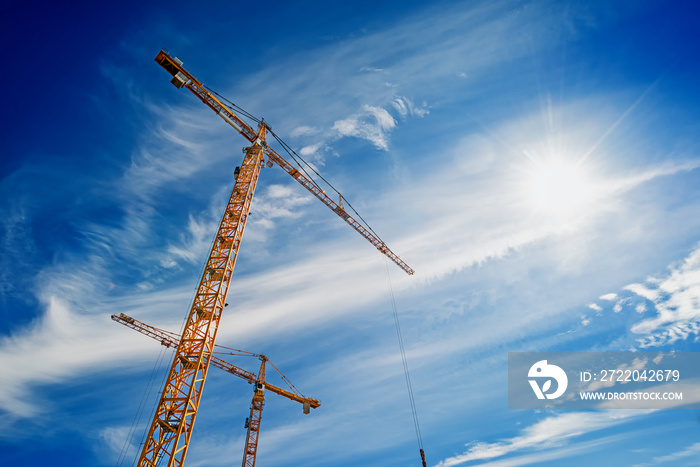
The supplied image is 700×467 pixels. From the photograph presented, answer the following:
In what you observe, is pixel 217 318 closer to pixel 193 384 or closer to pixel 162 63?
pixel 193 384

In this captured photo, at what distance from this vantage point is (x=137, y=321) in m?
50.5

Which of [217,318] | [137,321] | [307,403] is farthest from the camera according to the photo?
[307,403]

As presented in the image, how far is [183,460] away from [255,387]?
34806 millimetres

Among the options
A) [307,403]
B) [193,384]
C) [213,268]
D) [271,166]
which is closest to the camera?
[193,384]

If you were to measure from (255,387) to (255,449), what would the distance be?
855cm

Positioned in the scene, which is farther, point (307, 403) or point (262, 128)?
point (307, 403)

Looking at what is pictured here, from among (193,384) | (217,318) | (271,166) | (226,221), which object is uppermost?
(271,166)

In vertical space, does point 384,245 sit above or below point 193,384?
above

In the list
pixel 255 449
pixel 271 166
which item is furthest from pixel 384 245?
pixel 255 449

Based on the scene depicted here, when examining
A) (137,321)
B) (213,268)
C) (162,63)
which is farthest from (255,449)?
(162,63)

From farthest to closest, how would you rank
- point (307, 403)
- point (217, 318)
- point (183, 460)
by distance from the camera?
point (307, 403) → point (217, 318) → point (183, 460)

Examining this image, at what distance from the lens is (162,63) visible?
3094cm

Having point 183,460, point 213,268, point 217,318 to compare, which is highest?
point 213,268

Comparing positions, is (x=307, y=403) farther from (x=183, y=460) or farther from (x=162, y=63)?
(x=162, y=63)
